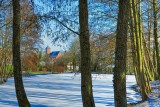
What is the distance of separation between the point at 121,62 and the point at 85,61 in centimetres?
168

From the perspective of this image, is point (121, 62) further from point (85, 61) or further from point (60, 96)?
point (60, 96)

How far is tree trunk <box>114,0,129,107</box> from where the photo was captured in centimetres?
617

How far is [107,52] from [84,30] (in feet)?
28.2

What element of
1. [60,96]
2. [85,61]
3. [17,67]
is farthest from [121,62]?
[60,96]

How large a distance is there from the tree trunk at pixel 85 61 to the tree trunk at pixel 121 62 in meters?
1.50

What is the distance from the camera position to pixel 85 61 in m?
7.73

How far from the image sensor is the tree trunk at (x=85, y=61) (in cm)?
764

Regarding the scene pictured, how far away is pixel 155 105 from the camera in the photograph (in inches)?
455

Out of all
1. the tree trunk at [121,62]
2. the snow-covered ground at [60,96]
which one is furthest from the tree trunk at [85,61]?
the snow-covered ground at [60,96]

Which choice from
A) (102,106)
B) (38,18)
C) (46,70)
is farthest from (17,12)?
(46,70)

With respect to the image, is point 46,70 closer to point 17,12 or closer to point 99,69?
point 99,69

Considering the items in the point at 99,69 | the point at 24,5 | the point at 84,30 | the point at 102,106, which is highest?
the point at 24,5

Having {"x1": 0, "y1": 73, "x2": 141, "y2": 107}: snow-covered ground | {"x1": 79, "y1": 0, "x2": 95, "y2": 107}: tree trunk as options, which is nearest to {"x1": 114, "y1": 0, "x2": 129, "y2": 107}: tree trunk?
{"x1": 79, "y1": 0, "x2": 95, "y2": 107}: tree trunk

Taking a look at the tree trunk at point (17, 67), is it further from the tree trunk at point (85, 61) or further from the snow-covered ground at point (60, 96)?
the snow-covered ground at point (60, 96)
